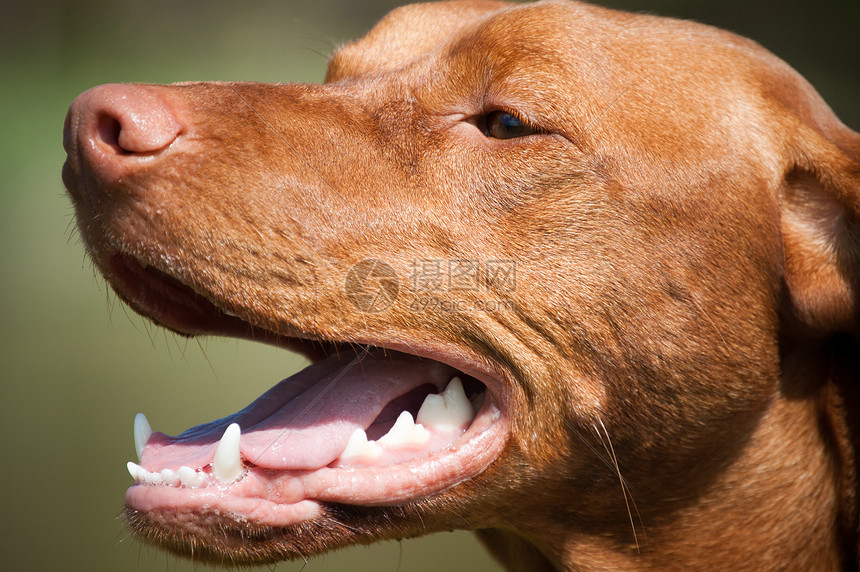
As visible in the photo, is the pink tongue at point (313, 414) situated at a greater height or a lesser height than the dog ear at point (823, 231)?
lesser

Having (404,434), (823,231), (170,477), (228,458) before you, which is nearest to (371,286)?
(404,434)

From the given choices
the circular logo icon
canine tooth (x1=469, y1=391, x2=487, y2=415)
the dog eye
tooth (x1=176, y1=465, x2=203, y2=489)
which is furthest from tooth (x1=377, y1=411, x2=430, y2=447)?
the dog eye

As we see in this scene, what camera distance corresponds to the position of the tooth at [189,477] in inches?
77.2

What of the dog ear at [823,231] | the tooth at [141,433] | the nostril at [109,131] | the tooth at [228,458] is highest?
the nostril at [109,131]

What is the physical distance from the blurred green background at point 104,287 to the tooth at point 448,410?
8.96ft

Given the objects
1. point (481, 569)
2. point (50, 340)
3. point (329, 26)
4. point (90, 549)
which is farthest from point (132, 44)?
point (481, 569)

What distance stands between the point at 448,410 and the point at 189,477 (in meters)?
0.67

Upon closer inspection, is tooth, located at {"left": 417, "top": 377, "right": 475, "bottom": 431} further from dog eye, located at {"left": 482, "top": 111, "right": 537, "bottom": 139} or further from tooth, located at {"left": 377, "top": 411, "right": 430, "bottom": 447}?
dog eye, located at {"left": 482, "top": 111, "right": 537, "bottom": 139}

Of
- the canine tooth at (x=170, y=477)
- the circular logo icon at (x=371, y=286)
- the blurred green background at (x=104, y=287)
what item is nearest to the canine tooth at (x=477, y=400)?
the circular logo icon at (x=371, y=286)

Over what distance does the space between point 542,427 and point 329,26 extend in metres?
5.87

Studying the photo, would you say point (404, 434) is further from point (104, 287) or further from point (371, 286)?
point (104, 287)

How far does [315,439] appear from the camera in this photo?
6.91 ft

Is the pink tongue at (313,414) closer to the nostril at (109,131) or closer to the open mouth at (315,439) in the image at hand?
the open mouth at (315,439)

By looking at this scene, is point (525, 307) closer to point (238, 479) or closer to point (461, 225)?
point (461, 225)
